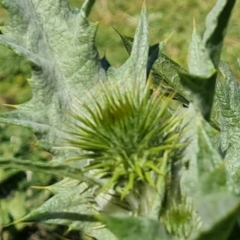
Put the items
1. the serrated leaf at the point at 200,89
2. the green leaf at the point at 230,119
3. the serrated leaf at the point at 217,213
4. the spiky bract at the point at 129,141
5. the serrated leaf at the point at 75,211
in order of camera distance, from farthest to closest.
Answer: the green leaf at the point at 230,119 → the serrated leaf at the point at 75,211 → the spiky bract at the point at 129,141 → the serrated leaf at the point at 200,89 → the serrated leaf at the point at 217,213

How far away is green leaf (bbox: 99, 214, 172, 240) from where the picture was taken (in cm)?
71

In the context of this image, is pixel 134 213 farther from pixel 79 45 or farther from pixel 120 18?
pixel 120 18

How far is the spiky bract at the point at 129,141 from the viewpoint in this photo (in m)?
0.89

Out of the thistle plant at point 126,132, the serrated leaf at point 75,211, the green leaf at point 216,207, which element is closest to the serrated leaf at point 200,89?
the thistle plant at point 126,132

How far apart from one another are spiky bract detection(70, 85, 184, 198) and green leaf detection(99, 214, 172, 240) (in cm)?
A: 12

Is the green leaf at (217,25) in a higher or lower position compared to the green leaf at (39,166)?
higher

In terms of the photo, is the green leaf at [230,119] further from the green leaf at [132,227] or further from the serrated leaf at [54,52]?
the green leaf at [132,227]

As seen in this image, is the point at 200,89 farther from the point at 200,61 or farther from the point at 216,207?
the point at 216,207

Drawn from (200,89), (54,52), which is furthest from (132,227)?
(54,52)

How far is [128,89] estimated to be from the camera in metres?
1.01

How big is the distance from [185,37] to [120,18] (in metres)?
0.47

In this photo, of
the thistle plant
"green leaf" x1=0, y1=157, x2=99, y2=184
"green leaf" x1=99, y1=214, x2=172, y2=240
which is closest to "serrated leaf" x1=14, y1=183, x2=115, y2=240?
the thistle plant

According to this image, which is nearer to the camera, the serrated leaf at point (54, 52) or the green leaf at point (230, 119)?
the serrated leaf at point (54, 52)

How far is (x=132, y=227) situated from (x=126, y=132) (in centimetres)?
24
